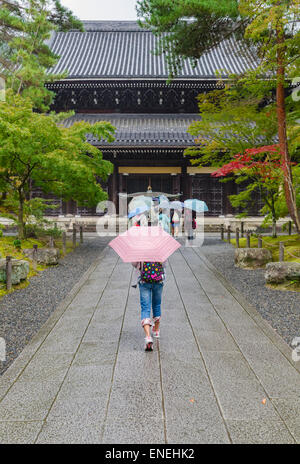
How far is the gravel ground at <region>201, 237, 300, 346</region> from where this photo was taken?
5.80 meters

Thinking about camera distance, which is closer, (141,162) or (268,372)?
(268,372)

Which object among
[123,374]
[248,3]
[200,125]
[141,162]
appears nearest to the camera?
[123,374]

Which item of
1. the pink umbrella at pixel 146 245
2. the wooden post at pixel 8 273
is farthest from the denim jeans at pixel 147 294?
the wooden post at pixel 8 273

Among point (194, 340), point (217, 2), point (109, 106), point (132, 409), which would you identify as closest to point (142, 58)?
point (109, 106)

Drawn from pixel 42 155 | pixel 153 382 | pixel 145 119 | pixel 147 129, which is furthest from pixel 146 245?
pixel 145 119

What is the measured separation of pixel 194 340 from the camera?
518 cm

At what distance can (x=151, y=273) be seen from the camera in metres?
4.60

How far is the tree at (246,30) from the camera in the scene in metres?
8.14

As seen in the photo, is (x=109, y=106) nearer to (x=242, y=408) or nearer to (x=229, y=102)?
(x=229, y=102)

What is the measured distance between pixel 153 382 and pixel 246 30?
7.29 meters

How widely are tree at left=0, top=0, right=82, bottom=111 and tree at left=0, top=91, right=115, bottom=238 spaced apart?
1570mm

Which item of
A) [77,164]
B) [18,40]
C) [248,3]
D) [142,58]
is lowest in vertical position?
[77,164]

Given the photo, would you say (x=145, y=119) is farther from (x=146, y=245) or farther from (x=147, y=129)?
(x=146, y=245)

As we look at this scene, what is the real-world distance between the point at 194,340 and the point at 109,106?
17.9 meters
